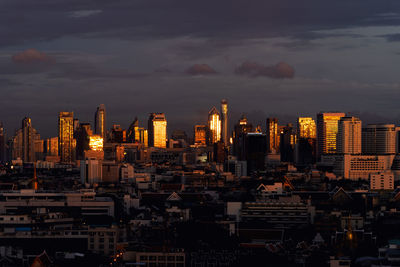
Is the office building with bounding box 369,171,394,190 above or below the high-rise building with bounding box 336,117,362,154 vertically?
below

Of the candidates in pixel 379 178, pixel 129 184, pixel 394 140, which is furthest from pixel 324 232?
pixel 394 140

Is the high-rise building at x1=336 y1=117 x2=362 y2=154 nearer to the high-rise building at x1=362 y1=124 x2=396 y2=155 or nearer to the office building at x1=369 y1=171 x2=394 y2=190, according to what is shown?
the high-rise building at x1=362 y1=124 x2=396 y2=155

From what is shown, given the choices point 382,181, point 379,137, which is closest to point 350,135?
point 379,137

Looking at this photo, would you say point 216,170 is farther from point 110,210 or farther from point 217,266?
point 217,266

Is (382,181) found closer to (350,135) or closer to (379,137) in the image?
(350,135)

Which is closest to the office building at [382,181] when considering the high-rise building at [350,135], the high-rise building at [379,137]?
the high-rise building at [350,135]

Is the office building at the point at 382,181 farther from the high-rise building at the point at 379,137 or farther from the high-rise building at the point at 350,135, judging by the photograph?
the high-rise building at the point at 379,137

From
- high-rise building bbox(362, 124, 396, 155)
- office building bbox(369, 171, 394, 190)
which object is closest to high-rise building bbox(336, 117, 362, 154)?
high-rise building bbox(362, 124, 396, 155)
